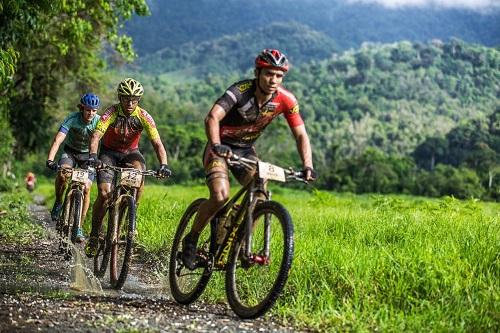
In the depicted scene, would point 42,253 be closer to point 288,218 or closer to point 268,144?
point 288,218

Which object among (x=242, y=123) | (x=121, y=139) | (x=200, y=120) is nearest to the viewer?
(x=242, y=123)

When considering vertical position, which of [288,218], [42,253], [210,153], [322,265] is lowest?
[42,253]

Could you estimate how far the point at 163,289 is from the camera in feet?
26.1

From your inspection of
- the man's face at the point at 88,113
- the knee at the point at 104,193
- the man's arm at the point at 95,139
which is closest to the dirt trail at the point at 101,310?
the knee at the point at 104,193

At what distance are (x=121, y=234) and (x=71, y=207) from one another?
7.85 feet

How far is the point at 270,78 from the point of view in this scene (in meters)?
6.13

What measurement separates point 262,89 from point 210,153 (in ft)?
2.51

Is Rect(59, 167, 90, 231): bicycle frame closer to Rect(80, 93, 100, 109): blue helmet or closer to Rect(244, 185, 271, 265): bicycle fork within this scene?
Rect(80, 93, 100, 109): blue helmet

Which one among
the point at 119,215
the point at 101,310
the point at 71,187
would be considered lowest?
the point at 101,310

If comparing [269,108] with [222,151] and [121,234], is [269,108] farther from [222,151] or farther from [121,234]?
[121,234]

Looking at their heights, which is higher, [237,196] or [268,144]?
[268,144]

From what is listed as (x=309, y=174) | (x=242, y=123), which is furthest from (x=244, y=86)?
(x=309, y=174)

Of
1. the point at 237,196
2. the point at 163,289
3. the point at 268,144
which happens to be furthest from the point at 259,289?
the point at 268,144

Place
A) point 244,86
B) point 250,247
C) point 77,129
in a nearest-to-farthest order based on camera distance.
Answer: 1. point 250,247
2. point 244,86
3. point 77,129
